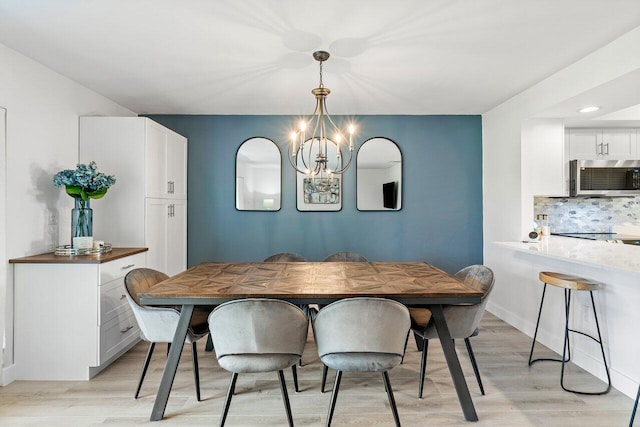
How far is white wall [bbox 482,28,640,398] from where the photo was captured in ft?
8.50

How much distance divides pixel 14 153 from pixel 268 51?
1962 mm

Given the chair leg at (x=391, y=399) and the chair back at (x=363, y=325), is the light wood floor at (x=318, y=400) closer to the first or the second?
the chair leg at (x=391, y=399)

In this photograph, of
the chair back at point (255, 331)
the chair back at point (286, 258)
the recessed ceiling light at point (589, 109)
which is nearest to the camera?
the chair back at point (255, 331)

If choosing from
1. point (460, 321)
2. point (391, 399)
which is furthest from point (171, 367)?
point (460, 321)

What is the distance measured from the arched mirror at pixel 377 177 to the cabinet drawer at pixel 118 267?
2454 millimetres

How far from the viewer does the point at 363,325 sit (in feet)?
5.87

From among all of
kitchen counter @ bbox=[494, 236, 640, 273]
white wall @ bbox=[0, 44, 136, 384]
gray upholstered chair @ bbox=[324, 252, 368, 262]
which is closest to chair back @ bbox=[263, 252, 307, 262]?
gray upholstered chair @ bbox=[324, 252, 368, 262]

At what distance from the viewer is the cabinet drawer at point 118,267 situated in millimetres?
2594

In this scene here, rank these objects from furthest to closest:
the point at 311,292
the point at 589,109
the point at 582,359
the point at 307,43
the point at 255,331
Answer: the point at 589,109, the point at 582,359, the point at 307,43, the point at 311,292, the point at 255,331

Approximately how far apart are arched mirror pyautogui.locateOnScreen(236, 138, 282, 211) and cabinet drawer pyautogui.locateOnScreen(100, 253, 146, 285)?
140 centimetres

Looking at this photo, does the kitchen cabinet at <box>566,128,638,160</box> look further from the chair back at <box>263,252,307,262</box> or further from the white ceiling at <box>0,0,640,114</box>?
the chair back at <box>263,252,307,262</box>

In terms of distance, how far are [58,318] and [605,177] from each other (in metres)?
5.20

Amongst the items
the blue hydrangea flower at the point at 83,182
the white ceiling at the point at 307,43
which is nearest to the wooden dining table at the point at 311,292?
the blue hydrangea flower at the point at 83,182

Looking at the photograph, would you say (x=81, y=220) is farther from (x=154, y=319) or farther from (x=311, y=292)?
(x=311, y=292)
